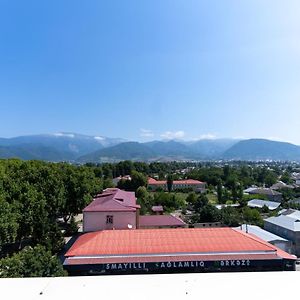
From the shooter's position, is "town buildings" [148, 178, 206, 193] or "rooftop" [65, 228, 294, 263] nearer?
"rooftop" [65, 228, 294, 263]

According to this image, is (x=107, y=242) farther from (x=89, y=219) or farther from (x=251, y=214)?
(x=251, y=214)

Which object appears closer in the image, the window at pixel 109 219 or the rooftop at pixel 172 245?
the rooftop at pixel 172 245

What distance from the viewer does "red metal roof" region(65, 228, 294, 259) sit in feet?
34.3

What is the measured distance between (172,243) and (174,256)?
90 centimetres

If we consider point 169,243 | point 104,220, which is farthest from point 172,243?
point 104,220

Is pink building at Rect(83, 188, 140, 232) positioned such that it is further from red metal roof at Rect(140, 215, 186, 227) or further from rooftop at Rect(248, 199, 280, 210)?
rooftop at Rect(248, 199, 280, 210)

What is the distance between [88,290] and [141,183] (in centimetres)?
3593

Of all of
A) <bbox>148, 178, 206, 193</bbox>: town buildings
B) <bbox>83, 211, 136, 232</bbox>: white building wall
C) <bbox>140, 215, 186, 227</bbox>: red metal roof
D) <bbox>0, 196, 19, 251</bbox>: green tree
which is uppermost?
<bbox>0, 196, 19, 251</bbox>: green tree

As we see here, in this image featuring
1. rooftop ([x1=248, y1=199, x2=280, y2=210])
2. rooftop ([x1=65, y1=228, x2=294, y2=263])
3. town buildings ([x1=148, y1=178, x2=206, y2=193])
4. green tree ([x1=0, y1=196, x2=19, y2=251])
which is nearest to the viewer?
rooftop ([x1=65, y1=228, x2=294, y2=263])

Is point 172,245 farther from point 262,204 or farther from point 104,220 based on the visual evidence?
point 262,204

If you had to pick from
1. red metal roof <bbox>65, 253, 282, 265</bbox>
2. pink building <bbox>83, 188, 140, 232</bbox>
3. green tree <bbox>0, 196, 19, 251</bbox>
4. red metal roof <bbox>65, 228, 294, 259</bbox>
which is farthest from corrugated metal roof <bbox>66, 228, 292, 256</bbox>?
pink building <bbox>83, 188, 140, 232</bbox>

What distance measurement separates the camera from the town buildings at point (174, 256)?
9883mm

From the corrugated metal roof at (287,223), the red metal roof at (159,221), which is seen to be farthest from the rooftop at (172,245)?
the corrugated metal roof at (287,223)

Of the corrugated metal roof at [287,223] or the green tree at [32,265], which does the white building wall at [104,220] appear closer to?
the green tree at [32,265]
